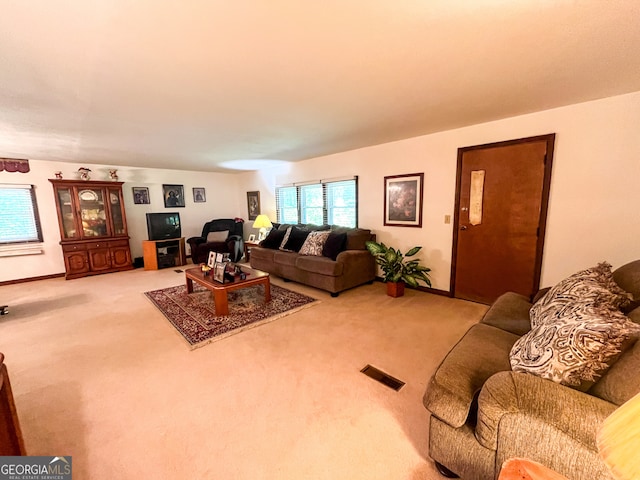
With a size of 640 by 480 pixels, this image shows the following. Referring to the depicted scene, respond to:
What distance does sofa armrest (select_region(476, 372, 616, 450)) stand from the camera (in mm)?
893

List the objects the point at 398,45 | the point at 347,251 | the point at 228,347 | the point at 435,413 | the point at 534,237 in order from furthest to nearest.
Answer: the point at 347,251, the point at 534,237, the point at 228,347, the point at 398,45, the point at 435,413

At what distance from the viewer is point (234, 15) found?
1.27m

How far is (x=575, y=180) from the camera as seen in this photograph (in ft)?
8.58

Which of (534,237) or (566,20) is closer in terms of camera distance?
(566,20)

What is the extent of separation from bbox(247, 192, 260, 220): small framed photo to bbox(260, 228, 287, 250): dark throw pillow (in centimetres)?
192

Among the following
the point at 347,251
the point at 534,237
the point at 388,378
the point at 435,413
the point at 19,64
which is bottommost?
the point at 388,378

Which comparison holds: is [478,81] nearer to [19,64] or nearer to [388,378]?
[388,378]

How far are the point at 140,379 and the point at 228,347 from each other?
2.19ft

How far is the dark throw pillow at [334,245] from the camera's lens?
3854 millimetres

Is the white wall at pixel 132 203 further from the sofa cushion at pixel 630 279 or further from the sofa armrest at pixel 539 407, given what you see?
the sofa cushion at pixel 630 279

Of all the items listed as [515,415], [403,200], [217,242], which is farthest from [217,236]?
[515,415]

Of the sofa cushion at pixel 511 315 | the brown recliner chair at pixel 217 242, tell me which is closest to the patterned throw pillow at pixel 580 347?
the sofa cushion at pixel 511 315

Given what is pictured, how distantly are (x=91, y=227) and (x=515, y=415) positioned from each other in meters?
6.55

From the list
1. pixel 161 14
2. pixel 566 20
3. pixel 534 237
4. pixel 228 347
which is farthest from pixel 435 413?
pixel 534 237
